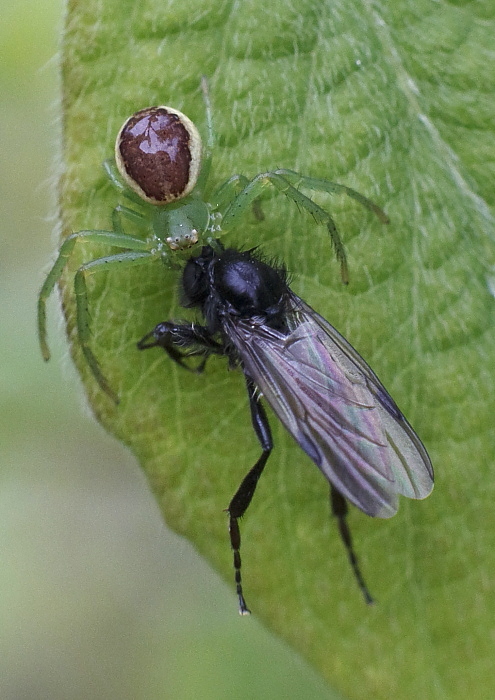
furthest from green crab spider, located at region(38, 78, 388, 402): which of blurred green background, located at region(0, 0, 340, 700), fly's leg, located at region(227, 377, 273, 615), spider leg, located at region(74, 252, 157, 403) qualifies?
blurred green background, located at region(0, 0, 340, 700)

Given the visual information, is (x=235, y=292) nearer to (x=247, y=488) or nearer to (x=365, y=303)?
(x=365, y=303)

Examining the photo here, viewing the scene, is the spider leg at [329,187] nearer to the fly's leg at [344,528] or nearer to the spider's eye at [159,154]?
the spider's eye at [159,154]

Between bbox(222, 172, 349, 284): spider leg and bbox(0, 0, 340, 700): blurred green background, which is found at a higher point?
bbox(222, 172, 349, 284): spider leg

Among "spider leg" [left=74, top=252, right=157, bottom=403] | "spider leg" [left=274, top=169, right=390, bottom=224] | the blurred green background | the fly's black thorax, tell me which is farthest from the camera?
the blurred green background

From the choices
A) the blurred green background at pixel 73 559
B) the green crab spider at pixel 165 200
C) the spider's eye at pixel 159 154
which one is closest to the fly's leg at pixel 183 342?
the green crab spider at pixel 165 200

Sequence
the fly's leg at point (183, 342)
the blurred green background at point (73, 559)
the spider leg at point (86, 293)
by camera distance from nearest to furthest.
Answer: the spider leg at point (86, 293)
the fly's leg at point (183, 342)
the blurred green background at point (73, 559)

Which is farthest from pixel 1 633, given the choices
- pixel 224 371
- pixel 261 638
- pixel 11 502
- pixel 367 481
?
pixel 367 481

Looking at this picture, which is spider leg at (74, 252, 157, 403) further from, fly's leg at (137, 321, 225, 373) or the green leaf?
fly's leg at (137, 321, 225, 373)

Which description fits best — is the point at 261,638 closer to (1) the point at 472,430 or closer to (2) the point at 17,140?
(1) the point at 472,430
